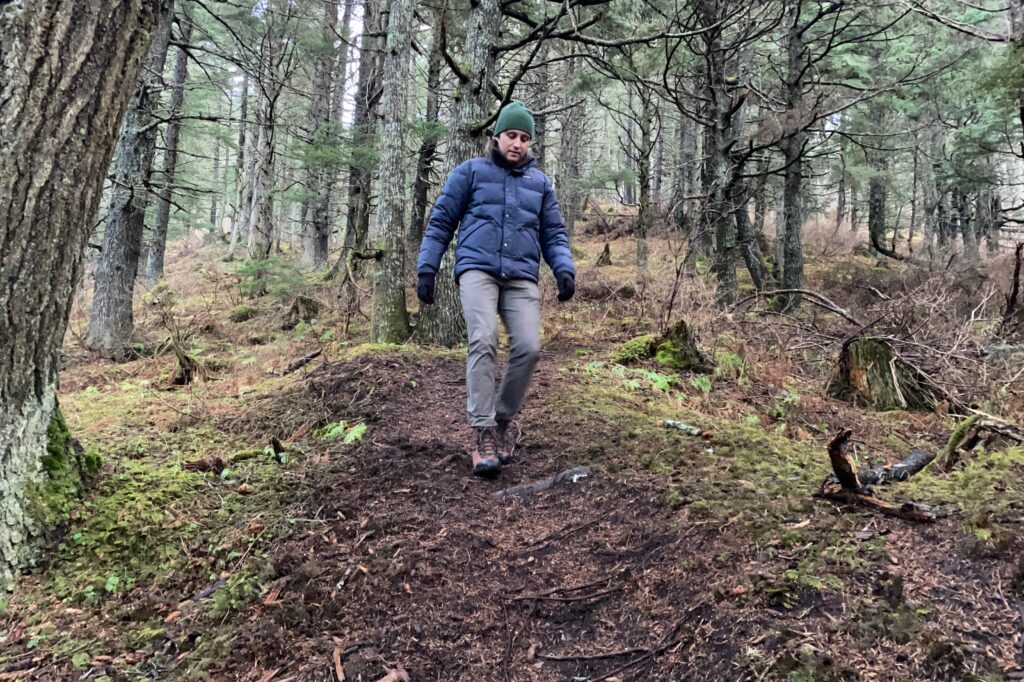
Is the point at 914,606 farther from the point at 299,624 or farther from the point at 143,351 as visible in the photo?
the point at 143,351

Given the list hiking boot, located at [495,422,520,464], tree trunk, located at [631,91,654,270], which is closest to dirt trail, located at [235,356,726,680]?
hiking boot, located at [495,422,520,464]

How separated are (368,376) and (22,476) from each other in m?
2.76

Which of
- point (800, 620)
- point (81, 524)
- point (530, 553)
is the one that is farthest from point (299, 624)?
point (800, 620)

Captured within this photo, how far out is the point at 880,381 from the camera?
16.9ft

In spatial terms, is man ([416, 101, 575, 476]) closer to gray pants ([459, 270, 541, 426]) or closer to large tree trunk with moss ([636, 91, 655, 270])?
gray pants ([459, 270, 541, 426])

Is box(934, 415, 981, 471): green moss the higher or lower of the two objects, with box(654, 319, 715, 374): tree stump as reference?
lower

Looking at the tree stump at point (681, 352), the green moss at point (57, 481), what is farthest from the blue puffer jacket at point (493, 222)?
the tree stump at point (681, 352)

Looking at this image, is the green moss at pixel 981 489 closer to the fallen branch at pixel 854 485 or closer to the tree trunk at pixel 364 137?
the fallen branch at pixel 854 485

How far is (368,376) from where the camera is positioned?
526cm

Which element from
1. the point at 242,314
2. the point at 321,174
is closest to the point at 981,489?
the point at 242,314

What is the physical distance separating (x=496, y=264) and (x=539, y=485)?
4.64 ft

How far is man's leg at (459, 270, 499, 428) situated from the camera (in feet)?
12.1

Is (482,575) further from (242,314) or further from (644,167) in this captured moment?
(644,167)

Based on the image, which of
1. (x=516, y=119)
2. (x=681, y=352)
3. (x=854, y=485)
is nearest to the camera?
(x=854, y=485)
